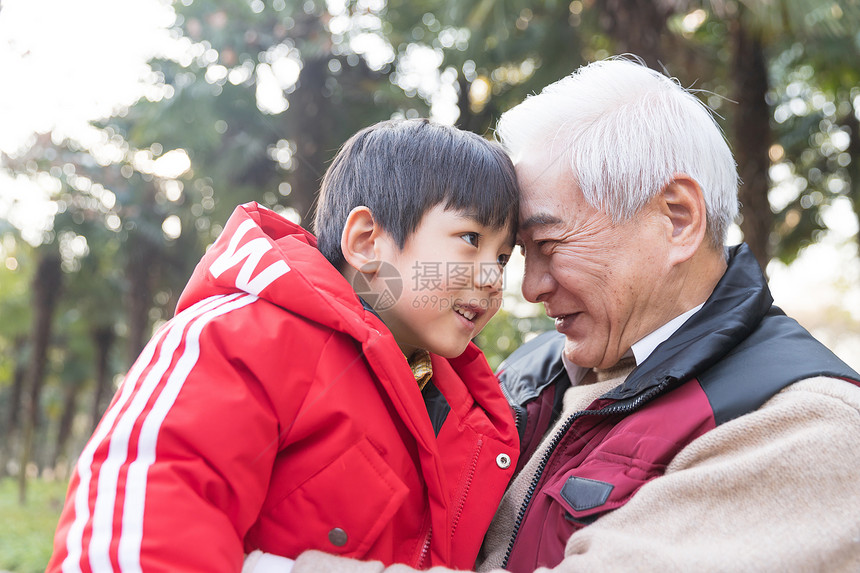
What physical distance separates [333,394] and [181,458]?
339 mm

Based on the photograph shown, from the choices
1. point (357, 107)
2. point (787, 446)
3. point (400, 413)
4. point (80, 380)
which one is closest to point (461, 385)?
point (400, 413)

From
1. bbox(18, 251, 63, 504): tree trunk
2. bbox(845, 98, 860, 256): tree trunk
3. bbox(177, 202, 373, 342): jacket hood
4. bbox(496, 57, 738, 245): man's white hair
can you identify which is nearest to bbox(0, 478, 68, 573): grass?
bbox(18, 251, 63, 504): tree trunk

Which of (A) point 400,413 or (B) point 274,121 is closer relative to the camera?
(A) point 400,413

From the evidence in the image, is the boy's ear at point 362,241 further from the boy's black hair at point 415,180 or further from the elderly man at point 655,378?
the elderly man at point 655,378

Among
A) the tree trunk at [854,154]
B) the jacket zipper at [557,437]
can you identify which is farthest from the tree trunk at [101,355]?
the jacket zipper at [557,437]

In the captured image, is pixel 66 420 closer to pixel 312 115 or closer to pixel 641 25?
pixel 312 115

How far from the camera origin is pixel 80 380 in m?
20.2

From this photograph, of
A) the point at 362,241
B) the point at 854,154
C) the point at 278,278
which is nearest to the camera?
the point at 278,278

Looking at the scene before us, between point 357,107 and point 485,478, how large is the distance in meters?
6.36

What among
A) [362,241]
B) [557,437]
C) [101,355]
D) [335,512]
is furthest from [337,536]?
[101,355]

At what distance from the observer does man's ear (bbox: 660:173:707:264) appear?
180 centimetres

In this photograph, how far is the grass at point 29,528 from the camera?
773 centimetres

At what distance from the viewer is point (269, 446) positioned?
4.33 feet

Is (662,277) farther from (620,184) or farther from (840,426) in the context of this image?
(840,426)
